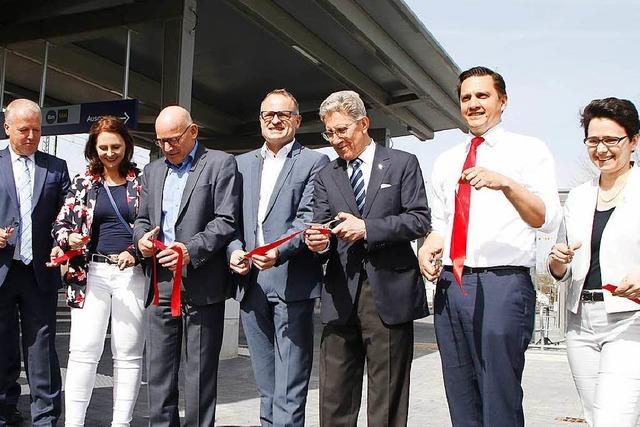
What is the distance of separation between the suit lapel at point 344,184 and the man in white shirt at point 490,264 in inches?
20.0

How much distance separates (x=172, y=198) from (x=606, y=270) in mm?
2387

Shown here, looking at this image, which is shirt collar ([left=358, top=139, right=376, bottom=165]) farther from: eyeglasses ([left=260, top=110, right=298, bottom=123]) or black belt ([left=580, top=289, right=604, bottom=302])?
black belt ([left=580, top=289, right=604, bottom=302])

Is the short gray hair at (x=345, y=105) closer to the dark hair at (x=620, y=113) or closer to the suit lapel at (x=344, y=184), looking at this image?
the suit lapel at (x=344, y=184)

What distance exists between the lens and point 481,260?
3.02m

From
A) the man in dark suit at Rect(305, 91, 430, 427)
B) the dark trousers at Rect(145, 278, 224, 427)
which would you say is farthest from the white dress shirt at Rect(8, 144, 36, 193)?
the man in dark suit at Rect(305, 91, 430, 427)

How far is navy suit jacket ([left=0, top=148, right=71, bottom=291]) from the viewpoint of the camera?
14.1 feet

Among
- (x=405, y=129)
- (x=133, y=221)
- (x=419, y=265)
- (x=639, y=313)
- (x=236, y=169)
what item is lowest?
(x=639, y=313)

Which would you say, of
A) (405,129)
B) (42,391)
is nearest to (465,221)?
(42,391)

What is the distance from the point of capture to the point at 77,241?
12.9ft

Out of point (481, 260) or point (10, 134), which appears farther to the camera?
point (10, 134)

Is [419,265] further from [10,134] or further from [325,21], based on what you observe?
[325,21]

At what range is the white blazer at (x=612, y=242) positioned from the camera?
9.96 ft

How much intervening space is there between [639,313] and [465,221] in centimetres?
88

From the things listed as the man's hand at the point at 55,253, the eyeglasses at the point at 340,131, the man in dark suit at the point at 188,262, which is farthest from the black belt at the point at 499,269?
the man's hand at the point at 55,253
